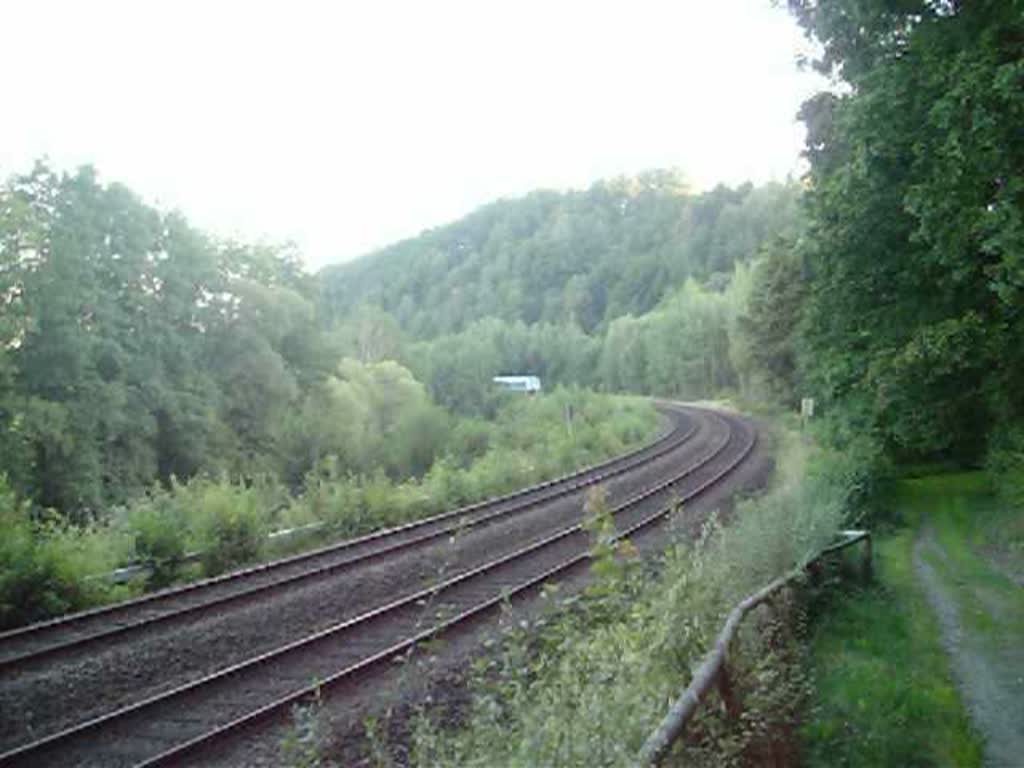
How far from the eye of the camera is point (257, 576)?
15727mm

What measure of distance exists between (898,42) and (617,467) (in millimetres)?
18554

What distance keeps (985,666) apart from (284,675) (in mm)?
7327

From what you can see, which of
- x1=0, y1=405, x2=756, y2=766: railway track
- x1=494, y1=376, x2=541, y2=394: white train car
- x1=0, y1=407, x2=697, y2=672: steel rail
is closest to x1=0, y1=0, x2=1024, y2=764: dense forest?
x1=0, y1=407, x2=697, y2=672: steel rail

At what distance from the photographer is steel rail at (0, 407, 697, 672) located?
11773 millimetres

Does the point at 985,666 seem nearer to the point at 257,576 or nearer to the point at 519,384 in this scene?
the point at 257,576

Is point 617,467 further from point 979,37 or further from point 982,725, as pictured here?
point 982,725

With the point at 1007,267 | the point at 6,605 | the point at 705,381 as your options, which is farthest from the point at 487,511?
the point at 705,381

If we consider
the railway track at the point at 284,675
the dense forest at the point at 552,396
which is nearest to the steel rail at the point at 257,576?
the dense forest at the point at 552,396

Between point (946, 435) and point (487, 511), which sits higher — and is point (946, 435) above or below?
above

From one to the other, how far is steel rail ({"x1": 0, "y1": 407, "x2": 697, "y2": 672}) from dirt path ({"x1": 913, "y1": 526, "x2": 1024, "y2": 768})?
513 centimetres

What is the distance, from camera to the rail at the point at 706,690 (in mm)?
4504

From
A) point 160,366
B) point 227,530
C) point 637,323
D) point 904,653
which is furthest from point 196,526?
point 637,323

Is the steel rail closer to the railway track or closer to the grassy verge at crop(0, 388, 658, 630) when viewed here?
the grassy verge at crop(0, 388, 658, 630)

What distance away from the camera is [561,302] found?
7574 inches
